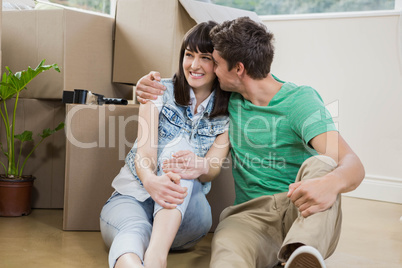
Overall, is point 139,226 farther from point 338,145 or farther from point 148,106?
point 338,145

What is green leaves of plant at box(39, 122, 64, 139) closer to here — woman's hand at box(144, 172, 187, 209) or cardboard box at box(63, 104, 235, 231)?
cardboard box at box(63, 104, 235, 231)

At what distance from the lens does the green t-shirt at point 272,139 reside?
52.7 inches

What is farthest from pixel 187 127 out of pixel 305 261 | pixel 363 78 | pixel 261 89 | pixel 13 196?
pixel 363 78

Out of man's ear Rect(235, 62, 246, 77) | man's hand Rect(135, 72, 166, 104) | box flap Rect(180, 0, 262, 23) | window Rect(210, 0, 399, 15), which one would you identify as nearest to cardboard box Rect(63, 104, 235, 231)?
man's hand Rect(135, 72, 166, 104)

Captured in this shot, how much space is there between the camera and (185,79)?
1508 mm

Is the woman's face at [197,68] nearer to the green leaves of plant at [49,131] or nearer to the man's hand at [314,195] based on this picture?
the man's hand at [314,195]

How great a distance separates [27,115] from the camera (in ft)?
6.80

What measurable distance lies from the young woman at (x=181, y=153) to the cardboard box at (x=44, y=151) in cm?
68

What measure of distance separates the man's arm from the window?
73.4 inches

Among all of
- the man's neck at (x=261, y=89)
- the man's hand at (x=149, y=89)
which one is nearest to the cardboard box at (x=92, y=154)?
the man's hand at (x=149, y=89)

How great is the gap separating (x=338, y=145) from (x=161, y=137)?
531 mm

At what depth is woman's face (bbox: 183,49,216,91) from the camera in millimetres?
1455

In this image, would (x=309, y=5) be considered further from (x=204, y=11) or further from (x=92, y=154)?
(x=92, y=154)

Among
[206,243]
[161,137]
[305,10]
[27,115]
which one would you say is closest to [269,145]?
[161,137]
